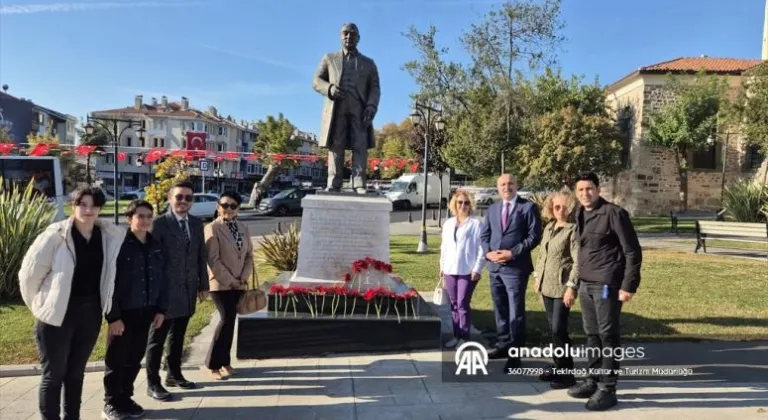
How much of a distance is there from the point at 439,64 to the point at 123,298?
2464 cm

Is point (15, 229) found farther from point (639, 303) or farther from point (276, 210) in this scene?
point (276, 210)

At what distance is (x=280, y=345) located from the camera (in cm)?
507

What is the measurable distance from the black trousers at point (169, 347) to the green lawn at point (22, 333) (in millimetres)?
1233

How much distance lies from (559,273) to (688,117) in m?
26.3

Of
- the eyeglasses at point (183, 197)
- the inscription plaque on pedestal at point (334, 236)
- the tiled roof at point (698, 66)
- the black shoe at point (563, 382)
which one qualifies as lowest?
the black shoe at point (563, 382)

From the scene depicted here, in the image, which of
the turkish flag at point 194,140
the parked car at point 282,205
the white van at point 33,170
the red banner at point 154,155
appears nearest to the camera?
the white van at point 33,170

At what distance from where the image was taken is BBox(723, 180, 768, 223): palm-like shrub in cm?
1448

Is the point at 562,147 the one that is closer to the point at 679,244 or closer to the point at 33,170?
the point at 679,244

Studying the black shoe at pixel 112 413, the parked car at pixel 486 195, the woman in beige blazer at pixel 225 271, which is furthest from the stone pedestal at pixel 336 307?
the parked car at pixel 486 195

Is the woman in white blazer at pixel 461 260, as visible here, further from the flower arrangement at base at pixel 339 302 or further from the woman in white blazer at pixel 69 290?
the woman in white blazer at pixel 69 290

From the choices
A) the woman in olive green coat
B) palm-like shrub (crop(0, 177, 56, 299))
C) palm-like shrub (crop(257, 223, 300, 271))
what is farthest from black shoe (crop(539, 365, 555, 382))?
palm-like shrub (crop(0, 177, 56, 299))

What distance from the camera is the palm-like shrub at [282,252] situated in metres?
9.81

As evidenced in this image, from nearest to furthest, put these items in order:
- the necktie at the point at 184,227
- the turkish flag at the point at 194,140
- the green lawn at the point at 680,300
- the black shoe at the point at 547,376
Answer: the necktie at the point at 184,227, the black shoe at the point at 547,376, the green lawn at the point at 680,300, the turkish flag at the point at 194,140

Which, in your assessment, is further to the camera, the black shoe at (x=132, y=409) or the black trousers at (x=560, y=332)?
the black trousers at (x=560, y=332)
